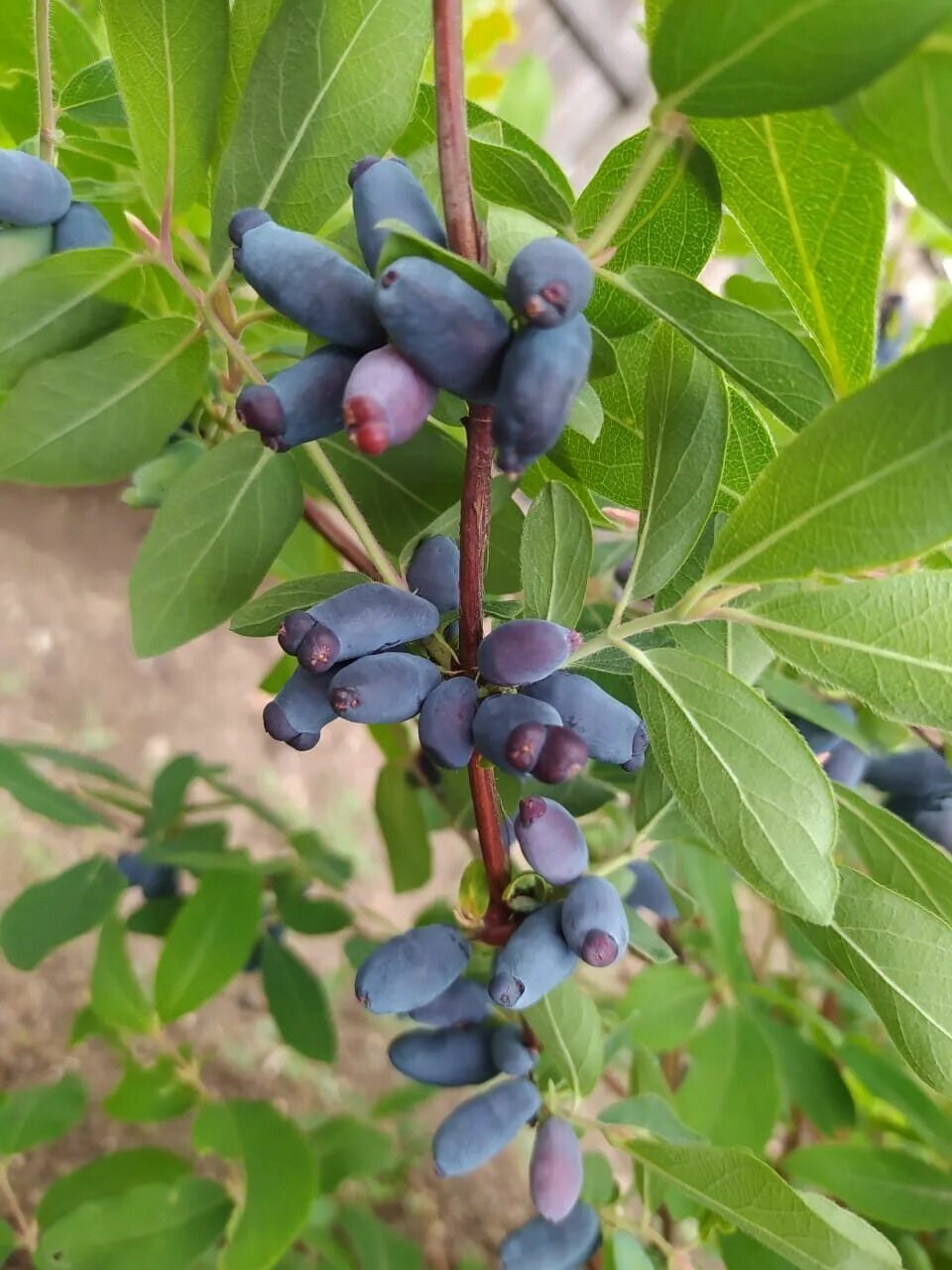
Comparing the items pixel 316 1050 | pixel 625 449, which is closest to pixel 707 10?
pixel 625 449

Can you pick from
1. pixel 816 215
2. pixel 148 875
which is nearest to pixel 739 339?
pixel 816 215

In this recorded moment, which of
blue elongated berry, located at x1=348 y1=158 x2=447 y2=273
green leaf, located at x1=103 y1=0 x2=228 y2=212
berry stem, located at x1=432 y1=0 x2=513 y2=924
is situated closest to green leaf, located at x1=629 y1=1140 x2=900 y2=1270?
berry stem, located at x1=432 y1=0 x2=513 y2=924

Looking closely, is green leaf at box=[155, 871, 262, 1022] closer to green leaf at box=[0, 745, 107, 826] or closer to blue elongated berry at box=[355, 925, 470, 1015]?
green leaf at box=[0, 745, 107, 826]

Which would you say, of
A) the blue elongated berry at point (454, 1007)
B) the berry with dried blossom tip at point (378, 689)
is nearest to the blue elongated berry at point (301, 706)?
the berry with dried blossom tip at point (378, 689)

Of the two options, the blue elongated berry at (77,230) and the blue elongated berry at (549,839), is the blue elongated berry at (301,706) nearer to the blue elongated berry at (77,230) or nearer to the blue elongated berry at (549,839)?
the blue elongated berry at (549,839)

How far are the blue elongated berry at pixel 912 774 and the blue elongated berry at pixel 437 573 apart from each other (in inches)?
17.0

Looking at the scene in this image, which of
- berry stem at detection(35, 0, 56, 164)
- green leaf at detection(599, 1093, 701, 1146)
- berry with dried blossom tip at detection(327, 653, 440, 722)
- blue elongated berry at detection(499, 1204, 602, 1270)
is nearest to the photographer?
berry with dried blossom tip at detection(327, 653, 440, 722)

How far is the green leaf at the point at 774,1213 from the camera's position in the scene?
1.58ft

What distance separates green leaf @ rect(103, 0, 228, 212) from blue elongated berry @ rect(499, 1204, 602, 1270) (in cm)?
61

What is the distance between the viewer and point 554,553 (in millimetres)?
444

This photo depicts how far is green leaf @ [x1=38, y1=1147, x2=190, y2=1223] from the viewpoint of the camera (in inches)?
37.9

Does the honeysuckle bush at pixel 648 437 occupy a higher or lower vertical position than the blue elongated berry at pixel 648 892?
higher

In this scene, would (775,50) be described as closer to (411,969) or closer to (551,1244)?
(411,969)

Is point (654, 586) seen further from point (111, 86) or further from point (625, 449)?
point (111, 86)
